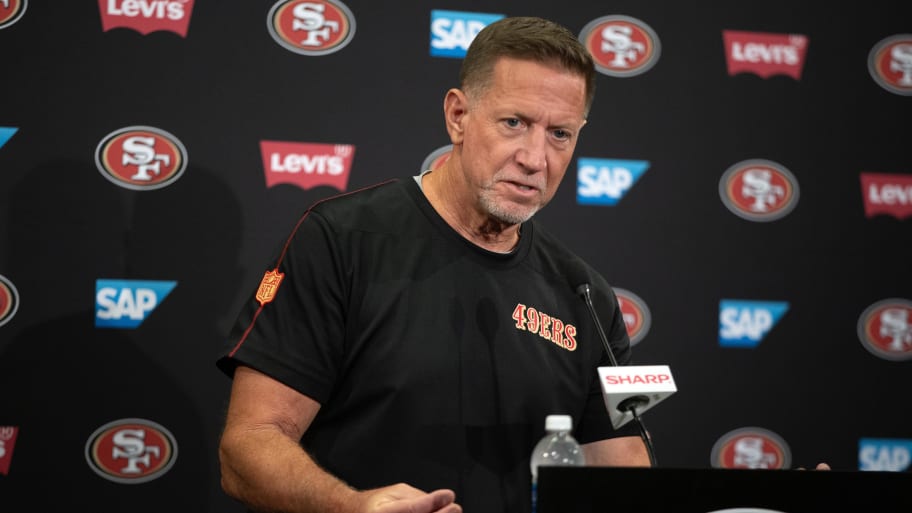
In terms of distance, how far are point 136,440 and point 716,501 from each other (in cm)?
192

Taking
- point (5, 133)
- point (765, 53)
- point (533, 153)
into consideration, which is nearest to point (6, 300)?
point (5, 133)

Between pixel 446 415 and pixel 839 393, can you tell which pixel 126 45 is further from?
pixel 839 393

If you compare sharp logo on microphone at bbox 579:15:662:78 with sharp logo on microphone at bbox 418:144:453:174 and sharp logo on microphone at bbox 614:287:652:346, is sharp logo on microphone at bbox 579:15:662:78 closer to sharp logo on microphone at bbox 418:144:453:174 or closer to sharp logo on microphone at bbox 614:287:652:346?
sharp logo on microphone at bbox 418:144:453:174

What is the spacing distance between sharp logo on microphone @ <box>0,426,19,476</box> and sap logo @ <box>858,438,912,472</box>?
8.57 ft

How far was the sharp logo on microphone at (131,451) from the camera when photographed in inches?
105

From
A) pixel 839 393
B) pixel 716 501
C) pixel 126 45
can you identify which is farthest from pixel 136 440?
pixel 839 393

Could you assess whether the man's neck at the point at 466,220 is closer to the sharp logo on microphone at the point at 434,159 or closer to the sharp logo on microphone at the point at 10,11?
the sharp logo on microphone at the point at 434,159

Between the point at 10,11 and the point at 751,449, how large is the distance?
2614 mm

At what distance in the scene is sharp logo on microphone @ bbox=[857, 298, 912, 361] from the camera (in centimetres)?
310

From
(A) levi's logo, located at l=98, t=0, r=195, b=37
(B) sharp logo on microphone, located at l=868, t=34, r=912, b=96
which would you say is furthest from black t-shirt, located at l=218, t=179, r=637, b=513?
(B) sharp logo on microphone, located at l=868, t=34, r=912, b=96

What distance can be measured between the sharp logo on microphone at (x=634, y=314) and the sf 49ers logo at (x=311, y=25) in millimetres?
1165

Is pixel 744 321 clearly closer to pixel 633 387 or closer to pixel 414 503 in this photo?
pixel 633 387

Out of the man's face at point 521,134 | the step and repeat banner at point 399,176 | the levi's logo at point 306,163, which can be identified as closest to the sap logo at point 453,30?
the step and repeat banner at point 399,176

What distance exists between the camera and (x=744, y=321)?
3031 mm
